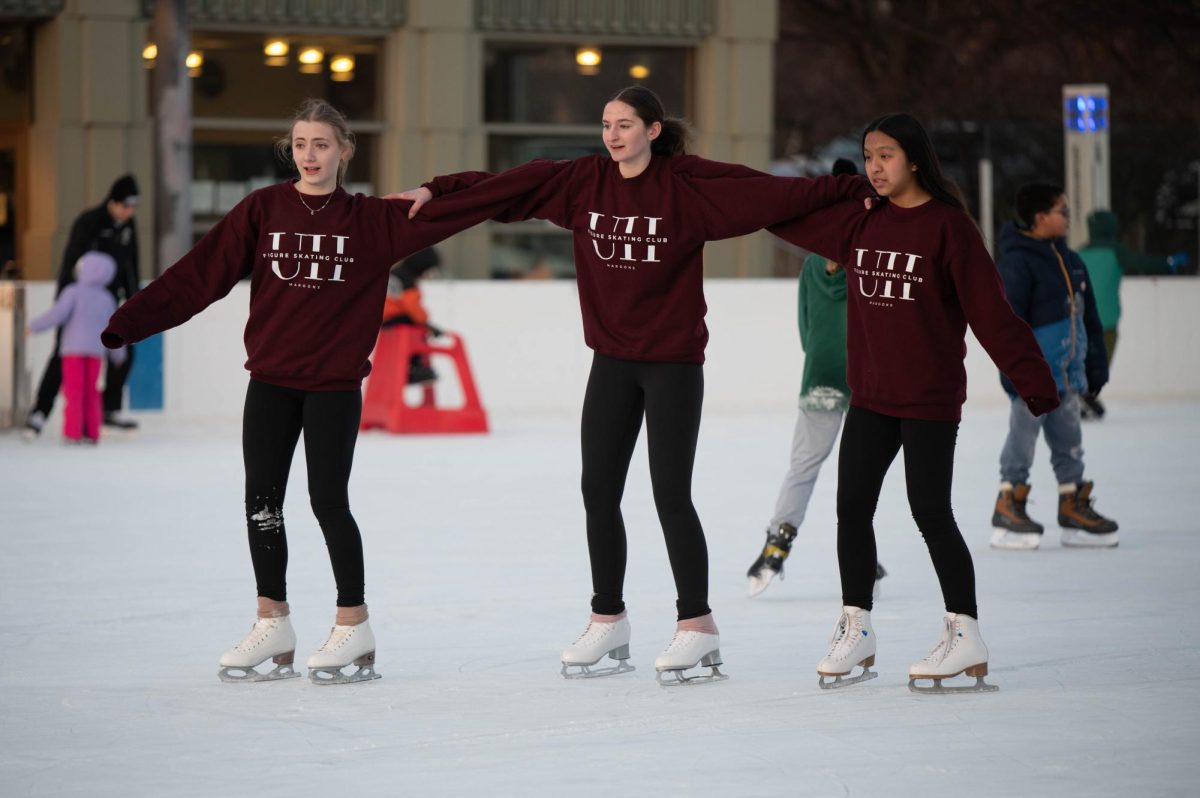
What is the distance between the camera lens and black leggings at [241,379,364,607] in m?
5.09

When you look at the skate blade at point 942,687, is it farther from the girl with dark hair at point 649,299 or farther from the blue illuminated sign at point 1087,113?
the blue illuminated sign at point 1087,113

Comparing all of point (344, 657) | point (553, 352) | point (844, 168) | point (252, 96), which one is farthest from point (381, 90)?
point (344, 657)

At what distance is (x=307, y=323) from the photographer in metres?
5.04

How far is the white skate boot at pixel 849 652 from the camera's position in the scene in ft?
16.3

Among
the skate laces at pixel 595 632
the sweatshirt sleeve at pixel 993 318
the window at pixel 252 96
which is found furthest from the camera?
the window at pixel 252 96

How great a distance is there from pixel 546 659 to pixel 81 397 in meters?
6.79

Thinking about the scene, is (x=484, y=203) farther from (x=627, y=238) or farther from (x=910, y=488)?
(x=910, y=488)

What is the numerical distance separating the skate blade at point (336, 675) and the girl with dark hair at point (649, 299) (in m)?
0.51

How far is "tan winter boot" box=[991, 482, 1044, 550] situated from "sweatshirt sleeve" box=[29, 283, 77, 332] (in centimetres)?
600

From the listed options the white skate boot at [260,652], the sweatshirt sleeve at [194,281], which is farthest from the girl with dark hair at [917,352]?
the sweatshirt sleeve at [194,281]

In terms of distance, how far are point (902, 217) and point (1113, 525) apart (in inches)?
125

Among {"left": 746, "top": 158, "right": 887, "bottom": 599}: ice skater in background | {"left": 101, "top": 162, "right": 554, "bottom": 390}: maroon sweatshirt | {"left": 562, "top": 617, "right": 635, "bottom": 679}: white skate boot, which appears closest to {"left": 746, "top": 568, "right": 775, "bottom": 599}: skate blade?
{"left": 746, "top": 158, "right": 887, "bottom": 599}: ice skater in background

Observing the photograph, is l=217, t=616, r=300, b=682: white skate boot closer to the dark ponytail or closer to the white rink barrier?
the dark ponytail

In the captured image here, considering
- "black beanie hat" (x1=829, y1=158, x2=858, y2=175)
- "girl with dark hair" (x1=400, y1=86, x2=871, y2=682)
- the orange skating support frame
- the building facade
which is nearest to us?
"girl with dark hair" (x1=400, y1=86, x2=871, y2=682)
